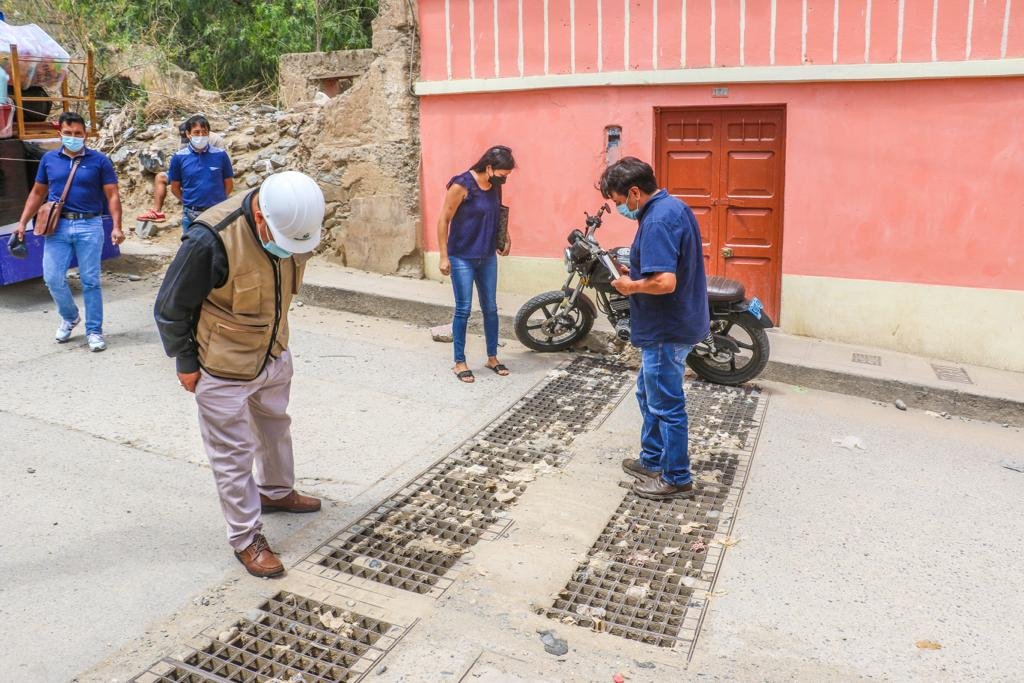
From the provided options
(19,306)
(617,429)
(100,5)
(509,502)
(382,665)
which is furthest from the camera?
(100,5)

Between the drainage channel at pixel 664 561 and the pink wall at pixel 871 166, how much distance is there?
300 cm

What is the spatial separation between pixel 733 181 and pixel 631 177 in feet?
13.4

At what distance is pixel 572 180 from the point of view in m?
9.20

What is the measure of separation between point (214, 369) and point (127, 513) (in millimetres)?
1247

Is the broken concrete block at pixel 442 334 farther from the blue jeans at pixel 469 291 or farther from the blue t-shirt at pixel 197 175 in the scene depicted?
the blue t-shirt at pixel 197 175

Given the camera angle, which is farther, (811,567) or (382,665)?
(811,567)

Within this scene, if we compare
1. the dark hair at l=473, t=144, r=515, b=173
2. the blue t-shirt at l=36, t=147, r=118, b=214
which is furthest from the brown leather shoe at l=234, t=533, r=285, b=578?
the blue t-shirt at l=36, t=147, r=118, b=214

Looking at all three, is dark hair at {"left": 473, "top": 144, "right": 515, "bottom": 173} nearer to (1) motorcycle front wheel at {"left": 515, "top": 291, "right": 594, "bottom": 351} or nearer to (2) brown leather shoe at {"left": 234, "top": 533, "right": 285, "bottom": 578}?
(1) motorcycle front wheel at {"left": 515, "top": 291, "right": 594, "bottom": 351}

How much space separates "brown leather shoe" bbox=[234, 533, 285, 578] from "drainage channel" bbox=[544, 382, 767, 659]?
1.22 metres

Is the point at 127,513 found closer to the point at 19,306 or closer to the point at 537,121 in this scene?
the point at 19,306

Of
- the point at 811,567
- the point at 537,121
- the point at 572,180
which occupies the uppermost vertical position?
the point at 537,121

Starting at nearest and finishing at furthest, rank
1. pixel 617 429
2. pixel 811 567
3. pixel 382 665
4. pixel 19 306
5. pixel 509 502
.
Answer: pixel 382 665 → pixel 811 567 → pixel 509 502 → pixel 617 429 → pixel 19 306

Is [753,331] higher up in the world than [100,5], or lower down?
lower down

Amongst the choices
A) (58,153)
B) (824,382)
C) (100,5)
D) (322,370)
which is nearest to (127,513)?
(322,370)
